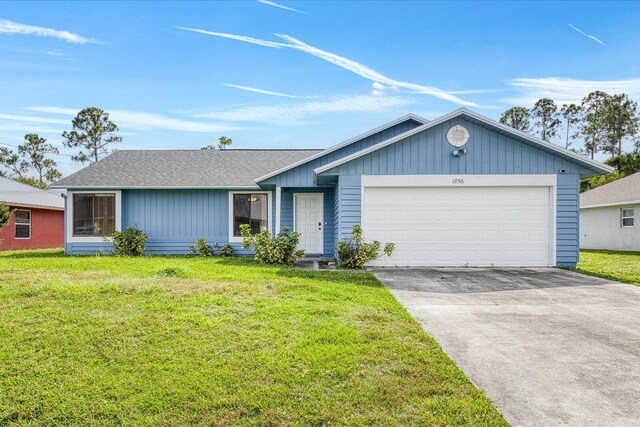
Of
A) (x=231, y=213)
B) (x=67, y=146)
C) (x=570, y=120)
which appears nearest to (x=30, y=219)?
(x=231, y=213)

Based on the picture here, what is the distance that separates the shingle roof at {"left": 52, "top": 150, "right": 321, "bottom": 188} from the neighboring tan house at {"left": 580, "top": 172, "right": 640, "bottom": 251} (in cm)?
1418

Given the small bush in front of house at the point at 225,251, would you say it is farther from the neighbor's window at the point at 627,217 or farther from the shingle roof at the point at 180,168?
the neighbor's window at the point at 627,217

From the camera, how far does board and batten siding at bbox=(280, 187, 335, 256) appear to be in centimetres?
1326

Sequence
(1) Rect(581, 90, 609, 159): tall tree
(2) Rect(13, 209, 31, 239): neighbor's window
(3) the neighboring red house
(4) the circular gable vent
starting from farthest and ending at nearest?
(1) Rect(581, 90, 609, 159): tall tree → (2) Rect(13, 209, 31, 239): neighbor's window → (3) the neighboring red house → (4) the circular gable vent

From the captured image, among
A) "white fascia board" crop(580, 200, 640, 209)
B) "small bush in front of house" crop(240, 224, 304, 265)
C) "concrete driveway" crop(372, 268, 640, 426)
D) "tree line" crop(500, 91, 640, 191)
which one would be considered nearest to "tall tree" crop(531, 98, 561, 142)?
"tree line" crop(500, 91, 640, 191)

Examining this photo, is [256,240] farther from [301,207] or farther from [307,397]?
[307,397]

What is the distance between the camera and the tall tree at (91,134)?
35.1m

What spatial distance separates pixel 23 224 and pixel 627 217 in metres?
27.7

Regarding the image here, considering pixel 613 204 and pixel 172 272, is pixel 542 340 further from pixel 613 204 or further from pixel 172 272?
pixel 613 204

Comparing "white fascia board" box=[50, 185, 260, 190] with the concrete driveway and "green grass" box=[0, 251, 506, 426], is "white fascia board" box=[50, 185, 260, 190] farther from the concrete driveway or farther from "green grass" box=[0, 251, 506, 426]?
"green grass" box=[0, 251, 506, 426]

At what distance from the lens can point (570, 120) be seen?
41.6m

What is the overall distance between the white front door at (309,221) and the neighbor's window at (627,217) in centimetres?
1448

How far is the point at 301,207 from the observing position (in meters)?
13.4

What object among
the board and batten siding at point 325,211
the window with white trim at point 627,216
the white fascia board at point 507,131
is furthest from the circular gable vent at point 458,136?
the window with white trim at point 627,216
